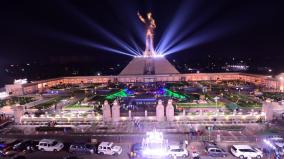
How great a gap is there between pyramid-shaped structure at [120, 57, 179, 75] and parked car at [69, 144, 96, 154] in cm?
5220

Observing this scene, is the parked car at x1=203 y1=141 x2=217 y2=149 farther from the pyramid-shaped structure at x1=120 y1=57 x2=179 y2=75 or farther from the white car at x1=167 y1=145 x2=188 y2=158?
the pyramid-shaped structure at x1=120 y1=57 x2=179 y2=75

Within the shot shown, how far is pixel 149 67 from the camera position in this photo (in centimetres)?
7569

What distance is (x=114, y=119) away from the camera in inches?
1281

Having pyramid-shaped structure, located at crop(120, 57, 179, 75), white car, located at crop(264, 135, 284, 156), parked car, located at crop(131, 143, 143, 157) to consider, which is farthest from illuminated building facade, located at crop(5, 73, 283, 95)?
parked car, located at crop(131, 143, 143, 157)

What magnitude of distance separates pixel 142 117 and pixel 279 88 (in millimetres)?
34732

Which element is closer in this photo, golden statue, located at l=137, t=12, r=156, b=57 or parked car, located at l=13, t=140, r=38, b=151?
parked car, located at l=13, t=140, r=38, b=151

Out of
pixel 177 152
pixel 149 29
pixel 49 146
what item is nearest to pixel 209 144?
pixel 177 152

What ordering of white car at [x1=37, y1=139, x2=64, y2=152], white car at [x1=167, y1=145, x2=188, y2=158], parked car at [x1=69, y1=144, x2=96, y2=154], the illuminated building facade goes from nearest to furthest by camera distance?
white car at [x1=167, y1=145, x2=188, y2=158] → parked car at [x1=69, y1=144, x2=96, y2=154] → white car at [x1=37, y1=139, x2=64, y2=152] → the illuminated building facade

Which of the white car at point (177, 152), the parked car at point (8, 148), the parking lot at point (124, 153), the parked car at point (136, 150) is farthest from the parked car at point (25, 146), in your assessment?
the white car at point (177, 152)

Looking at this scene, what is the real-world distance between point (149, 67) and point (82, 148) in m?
53.4

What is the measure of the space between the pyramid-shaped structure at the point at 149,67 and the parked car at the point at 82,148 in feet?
171

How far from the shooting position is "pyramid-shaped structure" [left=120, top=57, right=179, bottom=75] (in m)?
75.5

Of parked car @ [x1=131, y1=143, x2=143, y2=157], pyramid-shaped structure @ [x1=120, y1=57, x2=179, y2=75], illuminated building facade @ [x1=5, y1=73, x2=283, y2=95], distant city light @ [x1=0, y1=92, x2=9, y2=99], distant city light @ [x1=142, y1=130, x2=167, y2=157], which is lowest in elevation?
parked car @ [x1=131, y1=143, x2=143, y2=157]

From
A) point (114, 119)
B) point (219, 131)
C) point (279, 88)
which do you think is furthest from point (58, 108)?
point (279, 88)
